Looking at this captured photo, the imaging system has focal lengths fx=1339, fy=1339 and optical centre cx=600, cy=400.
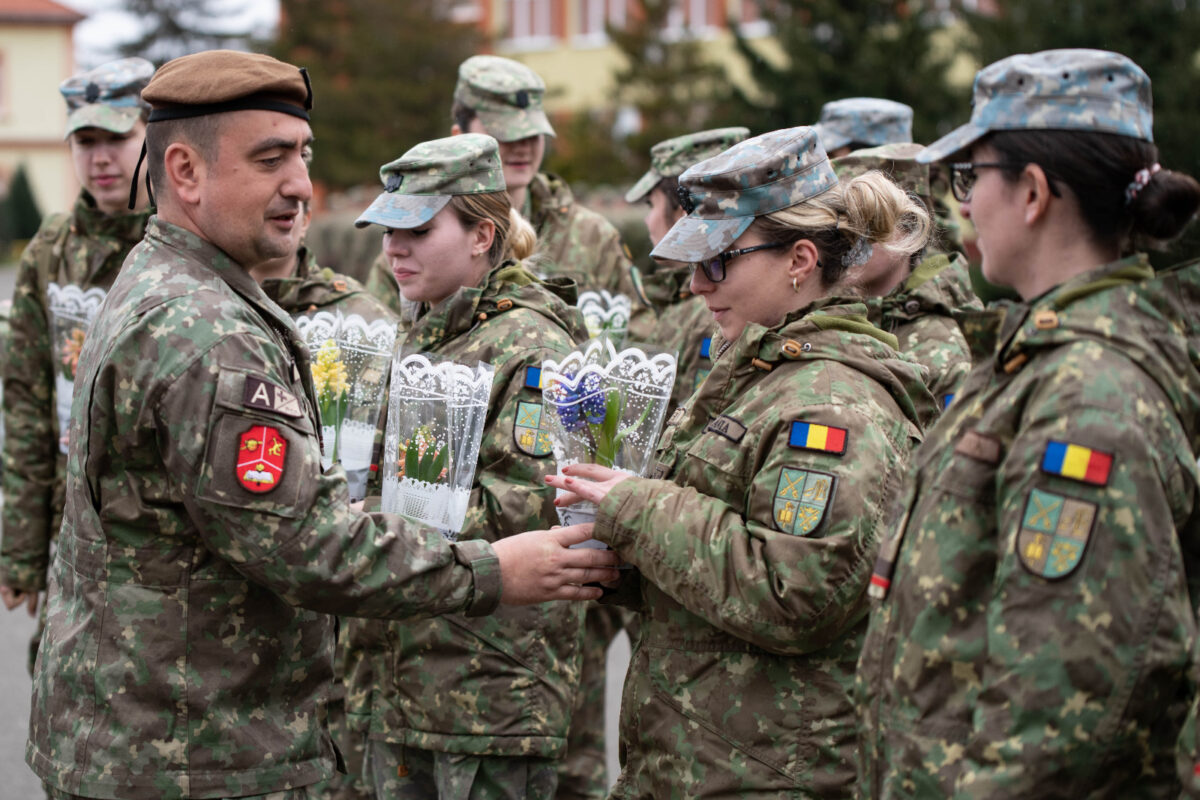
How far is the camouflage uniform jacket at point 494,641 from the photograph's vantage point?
415 cm

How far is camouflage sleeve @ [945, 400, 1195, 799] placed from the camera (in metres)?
2.23

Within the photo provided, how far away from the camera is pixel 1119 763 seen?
7.57 ft

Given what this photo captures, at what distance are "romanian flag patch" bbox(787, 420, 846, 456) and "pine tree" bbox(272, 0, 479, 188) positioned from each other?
108ft

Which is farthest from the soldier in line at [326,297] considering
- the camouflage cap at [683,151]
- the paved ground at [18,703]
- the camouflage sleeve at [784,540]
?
the camouflage sleeve at [784,540]

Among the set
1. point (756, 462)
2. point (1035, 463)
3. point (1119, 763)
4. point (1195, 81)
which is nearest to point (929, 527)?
point (1035, 463)

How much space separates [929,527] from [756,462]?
2.36ft

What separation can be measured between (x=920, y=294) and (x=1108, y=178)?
269 cm

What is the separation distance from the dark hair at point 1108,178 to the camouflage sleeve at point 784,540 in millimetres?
813

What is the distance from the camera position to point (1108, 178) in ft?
7.92

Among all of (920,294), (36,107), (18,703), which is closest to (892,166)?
(920,294)

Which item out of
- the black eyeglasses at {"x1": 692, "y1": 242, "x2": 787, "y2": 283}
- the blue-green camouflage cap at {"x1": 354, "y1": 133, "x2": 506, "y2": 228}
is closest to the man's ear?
the blue-green camouflage cap at {"x1": 354, "y1": 133, "x2": 506, "y2": 228}

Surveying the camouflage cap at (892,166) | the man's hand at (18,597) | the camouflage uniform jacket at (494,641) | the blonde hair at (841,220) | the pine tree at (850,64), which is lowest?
the man's hand at (18,597)

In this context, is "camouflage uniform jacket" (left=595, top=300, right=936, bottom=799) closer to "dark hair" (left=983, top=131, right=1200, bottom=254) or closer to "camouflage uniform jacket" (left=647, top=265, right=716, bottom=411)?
"dark hair" (left=983, top=131, right=1200, bottom=254)

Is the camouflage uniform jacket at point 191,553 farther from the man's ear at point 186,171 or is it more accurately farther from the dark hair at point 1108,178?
the dark hair at point 1108,178
